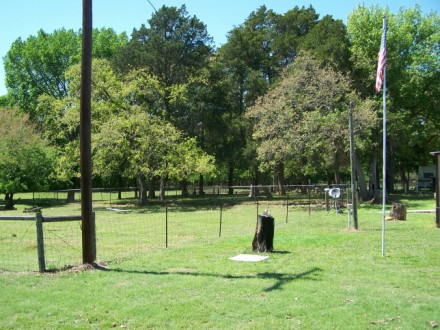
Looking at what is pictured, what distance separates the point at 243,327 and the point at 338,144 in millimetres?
24964

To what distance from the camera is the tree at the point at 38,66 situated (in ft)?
164

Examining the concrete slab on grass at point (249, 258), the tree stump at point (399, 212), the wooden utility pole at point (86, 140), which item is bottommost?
the concrete slab on grass at point (249, 258)

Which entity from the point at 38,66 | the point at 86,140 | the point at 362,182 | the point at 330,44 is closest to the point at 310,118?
the point at 362,182

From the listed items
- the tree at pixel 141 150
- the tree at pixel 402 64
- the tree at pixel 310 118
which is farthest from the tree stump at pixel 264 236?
the tree at pixel 402 64

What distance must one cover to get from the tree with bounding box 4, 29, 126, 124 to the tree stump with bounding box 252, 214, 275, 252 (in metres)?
43.9

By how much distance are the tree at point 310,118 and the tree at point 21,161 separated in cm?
1865

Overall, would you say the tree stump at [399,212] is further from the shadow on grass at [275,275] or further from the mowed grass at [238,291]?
the shadow on grass at [275,275]

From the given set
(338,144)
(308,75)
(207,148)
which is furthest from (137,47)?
(338,144)

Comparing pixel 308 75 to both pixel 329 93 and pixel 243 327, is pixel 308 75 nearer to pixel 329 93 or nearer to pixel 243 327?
pixel 329 93

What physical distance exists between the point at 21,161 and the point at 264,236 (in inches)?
1194

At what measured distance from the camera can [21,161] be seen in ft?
117

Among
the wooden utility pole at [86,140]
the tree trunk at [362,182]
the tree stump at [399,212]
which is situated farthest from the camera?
the tree trunk at [362,182]

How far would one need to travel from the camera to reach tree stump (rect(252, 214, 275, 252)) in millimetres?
10742

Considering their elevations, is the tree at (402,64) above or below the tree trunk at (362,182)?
above
